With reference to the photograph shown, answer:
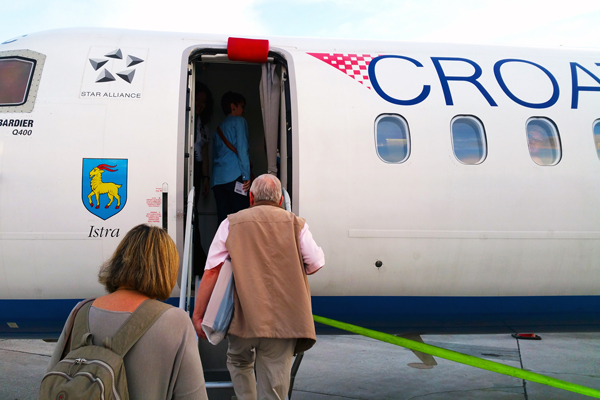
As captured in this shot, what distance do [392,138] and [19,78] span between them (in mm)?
3485

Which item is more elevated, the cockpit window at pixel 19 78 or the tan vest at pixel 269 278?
the cockpit window at pixel 19 78

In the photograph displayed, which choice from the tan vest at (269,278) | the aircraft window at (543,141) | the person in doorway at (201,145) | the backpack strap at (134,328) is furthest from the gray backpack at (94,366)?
the aircraft window at (543,141)

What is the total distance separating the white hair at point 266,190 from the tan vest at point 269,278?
0.16 metres

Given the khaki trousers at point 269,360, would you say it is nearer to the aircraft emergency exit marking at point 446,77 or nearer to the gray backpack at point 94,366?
the gray backpack at point 94,366

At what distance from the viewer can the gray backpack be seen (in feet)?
5.31

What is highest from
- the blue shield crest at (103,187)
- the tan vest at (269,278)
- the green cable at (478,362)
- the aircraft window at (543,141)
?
the aircraft window at (543,141)

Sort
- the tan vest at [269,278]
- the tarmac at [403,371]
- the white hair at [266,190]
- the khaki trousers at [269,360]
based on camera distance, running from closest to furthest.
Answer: the tan vest at [269,278] → the khaki trousers at [269,360] → the white hair at [266,190] → the tarmac at [403,371]

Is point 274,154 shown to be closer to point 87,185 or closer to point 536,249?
point 87,185

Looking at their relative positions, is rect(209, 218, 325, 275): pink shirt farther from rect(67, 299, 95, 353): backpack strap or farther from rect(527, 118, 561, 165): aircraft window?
rect(527, 118, 561, 165): aircraft window

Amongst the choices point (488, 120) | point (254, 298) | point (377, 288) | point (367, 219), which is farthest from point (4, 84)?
point (488, 120)

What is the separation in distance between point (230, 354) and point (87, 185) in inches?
75.6

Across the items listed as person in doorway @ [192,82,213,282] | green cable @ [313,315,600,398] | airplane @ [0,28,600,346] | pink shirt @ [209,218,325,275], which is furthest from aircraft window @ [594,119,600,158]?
person in doorway @ [192,82,213,282]

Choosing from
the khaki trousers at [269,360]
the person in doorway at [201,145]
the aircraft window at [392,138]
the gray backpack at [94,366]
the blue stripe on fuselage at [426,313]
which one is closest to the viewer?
the gray backpack at [94,366]

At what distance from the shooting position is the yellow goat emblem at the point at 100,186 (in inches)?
159
